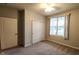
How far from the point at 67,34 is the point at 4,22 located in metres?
1.36

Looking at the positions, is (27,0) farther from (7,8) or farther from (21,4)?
(7,8)

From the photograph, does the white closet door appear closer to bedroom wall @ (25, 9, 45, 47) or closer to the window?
bedroom wall @ (25, 9, 45, 47)

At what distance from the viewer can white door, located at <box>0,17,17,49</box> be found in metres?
1.60

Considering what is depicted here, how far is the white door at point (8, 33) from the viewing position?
1597 millimetres

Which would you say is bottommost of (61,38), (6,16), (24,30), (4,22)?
(61,38)

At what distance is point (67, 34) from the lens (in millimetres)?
1729

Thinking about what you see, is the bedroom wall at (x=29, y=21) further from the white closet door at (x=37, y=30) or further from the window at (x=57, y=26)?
the window at (x=57, y=26)

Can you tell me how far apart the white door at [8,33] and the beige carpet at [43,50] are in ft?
0.46

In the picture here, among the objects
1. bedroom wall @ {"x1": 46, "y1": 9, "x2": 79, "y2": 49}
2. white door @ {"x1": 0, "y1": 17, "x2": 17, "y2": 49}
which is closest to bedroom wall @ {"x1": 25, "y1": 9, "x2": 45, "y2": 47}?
white door @ {"x1": 0, "y1": 17, "x2": 17, "y2": 49}

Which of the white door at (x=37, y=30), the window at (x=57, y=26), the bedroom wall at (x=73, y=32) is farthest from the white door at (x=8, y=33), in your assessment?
the bedroom wall at (x=73, y=32)

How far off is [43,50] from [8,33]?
33.2 inches

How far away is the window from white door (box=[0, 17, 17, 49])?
851 mm

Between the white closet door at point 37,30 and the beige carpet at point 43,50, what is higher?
the white closet door at point 37,30
